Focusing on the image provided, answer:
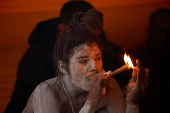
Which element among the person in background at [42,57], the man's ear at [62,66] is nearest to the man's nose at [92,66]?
the man's ear at [62,66]

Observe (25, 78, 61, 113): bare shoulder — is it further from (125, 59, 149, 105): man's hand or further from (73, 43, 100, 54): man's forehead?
(125, 59, 149, 105): man's hand

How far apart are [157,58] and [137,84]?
87 centimetres

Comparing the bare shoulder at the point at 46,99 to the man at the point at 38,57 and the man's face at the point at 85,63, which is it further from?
the man at the point at 38,57

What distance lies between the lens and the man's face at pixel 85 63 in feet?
6.43

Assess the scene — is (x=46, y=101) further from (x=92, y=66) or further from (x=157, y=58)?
(x=157, y=58)

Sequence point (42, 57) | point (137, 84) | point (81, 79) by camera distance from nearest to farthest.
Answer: point (137, 84), point (81, 79), point (42, 57)

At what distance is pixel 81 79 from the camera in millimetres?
1997

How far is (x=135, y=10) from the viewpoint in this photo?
8.63 feet

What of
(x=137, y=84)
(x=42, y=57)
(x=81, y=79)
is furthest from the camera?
(x=42, y=57)

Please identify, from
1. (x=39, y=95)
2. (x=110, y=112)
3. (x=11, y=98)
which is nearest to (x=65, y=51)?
(x=39, y=95)

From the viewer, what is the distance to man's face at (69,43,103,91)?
1.96 m

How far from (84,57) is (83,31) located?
8.5 inches

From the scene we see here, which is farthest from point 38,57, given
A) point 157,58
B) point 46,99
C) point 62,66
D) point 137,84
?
point 157,58

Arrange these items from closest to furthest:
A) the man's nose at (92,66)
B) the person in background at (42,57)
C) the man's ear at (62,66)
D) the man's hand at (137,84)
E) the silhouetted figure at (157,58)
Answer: the man's hand at (137,84) < the man's nose at (92,66) < the man's ear at (62,66) < the person in background at (42,57) < the silhouetted figure at (157,58)
